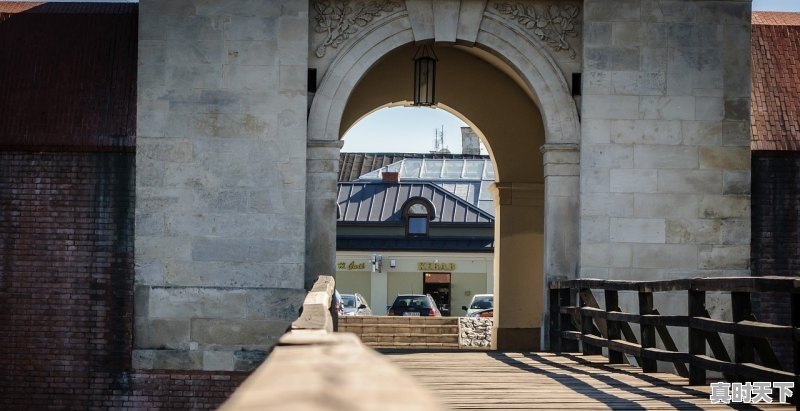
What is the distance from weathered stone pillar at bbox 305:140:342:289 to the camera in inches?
568

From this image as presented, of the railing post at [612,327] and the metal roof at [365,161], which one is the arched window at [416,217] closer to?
the metal roof at [365,161]

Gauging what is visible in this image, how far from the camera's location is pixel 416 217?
44938mm

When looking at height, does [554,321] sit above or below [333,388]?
below

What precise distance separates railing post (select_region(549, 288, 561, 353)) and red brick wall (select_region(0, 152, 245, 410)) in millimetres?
5007

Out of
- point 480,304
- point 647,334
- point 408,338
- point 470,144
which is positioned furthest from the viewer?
point 470,144

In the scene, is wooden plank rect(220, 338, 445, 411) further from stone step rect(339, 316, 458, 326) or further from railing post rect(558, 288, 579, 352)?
stone step rect(339, 316, 458, 326)

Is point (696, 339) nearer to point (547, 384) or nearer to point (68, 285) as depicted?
point (547, 384)

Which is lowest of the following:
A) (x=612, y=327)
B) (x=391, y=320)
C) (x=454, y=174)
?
(x=391, y=320)

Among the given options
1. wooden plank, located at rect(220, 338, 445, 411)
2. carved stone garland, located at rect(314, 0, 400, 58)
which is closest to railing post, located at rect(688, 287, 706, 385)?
carved stone garland, located at rect(314, 0, 400, 58)

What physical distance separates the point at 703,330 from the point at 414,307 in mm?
21749

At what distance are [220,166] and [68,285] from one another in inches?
92.2

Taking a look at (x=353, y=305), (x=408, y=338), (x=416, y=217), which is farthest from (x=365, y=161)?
(x=408, y=338)

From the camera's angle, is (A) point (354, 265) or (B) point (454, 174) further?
(B) point (454, 174)

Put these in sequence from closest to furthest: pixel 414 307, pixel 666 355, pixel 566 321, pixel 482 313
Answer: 1. pixel 666 355
2. pixel 566 321
3. pixel 414 307
4. pixel 482 313
